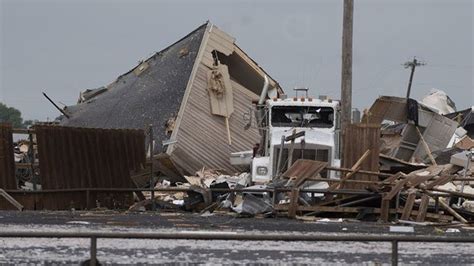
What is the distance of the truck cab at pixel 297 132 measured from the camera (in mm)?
21875

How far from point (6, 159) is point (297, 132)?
731 centimetres

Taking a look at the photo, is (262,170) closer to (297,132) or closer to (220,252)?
(297,132)

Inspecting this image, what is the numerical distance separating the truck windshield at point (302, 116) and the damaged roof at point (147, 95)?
11.6 meters

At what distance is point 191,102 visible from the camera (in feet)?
114

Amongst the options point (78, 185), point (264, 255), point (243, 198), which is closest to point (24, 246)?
point (264, 255)

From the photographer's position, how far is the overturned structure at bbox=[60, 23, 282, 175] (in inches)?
1321

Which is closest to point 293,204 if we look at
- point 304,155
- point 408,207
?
point 408,207

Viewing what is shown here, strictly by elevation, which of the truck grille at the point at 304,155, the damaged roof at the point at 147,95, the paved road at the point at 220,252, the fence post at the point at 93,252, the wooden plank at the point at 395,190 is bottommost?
the paved road at the point at 220,252

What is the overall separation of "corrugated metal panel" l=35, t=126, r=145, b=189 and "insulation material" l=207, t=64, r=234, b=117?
12093 mm

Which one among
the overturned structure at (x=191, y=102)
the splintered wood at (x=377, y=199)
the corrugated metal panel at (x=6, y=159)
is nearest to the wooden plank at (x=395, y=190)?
the splintered wood at (x=377, y=199)

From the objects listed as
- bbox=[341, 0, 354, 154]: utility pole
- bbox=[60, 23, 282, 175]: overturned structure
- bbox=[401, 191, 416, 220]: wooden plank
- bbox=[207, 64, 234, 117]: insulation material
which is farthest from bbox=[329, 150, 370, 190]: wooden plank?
bbox=[207, 64, 234, 117]: insulation material

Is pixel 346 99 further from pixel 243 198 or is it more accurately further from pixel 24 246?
pixel 24 246

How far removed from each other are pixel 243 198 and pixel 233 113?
1579 cm

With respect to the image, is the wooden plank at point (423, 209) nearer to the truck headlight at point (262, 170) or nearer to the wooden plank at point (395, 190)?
the wooden plank at point (395, 190)
